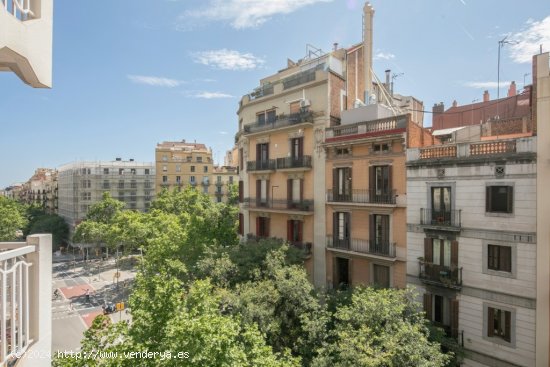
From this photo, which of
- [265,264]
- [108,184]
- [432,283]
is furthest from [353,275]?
[108,184]

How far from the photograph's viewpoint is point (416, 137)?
754 inches

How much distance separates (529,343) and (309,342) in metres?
10.7

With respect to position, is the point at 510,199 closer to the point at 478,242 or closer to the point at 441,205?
the point at 478,242

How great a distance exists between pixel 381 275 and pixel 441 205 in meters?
6.14

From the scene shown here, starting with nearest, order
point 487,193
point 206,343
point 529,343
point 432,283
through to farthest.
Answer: point 206,343 < point 529,343 < point 487,193 < point 432,283

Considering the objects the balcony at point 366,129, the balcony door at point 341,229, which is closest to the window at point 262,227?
the balcony door at point 341,229

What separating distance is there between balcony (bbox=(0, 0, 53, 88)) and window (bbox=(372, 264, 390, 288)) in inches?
785

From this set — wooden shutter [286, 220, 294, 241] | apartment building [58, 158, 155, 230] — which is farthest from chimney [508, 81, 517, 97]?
apartment building [58, 158, 155, 230]

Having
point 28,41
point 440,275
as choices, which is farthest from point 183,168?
point 28,41

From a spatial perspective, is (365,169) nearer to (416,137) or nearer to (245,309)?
(416,137)

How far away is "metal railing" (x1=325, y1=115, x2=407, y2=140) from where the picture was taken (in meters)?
18.9

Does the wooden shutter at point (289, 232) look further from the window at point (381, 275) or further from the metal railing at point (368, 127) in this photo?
the metal railing at point (368, 127)

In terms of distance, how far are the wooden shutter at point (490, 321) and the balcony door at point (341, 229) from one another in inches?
335

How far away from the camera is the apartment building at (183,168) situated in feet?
227
